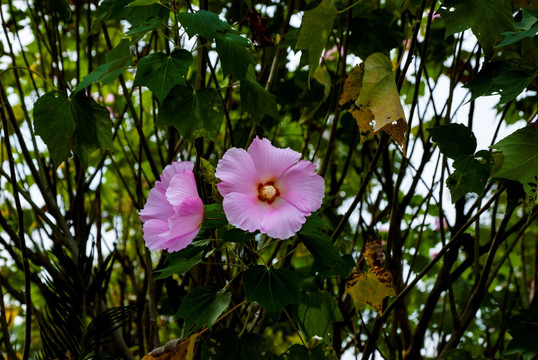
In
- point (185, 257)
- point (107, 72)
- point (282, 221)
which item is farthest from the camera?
point (107, 72)

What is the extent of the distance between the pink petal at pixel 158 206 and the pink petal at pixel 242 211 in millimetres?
115

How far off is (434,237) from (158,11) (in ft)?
4.23

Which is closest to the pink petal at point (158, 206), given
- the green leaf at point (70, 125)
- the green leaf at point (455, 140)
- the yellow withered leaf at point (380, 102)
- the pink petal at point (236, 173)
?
the pink petal at point (236, 173)

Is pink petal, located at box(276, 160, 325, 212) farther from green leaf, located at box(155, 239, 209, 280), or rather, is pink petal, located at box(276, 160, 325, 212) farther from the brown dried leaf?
the brown dried leaf

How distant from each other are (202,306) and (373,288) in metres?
0.30

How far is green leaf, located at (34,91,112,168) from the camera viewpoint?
964 mm

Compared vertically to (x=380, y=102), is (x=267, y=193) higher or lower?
lower

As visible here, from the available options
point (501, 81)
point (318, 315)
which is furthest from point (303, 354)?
point (501, 81)

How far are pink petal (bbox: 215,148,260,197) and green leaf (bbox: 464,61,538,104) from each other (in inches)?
14.8

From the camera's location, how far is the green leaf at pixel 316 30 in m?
1.02

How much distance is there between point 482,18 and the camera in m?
0.94

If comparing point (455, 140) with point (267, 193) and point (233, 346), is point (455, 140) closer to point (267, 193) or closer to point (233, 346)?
point (267, 193)

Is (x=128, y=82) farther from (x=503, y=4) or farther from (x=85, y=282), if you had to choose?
(x=503, y=4)

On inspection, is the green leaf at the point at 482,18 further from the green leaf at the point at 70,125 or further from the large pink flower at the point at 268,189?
the green leaf at the point at 70,125
